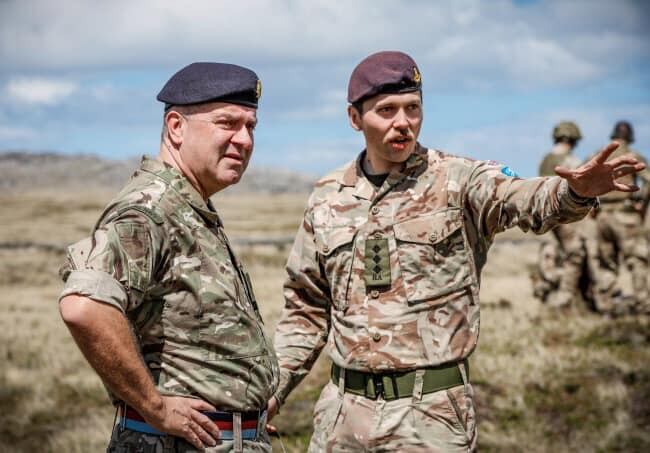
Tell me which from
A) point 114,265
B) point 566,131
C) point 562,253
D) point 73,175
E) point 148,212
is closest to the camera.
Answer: point 114,265

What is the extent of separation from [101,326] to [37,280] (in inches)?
736

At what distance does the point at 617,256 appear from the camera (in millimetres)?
12586

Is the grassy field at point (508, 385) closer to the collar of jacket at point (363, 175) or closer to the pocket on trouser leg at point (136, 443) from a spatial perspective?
the collar of jacket at point (363, 175)

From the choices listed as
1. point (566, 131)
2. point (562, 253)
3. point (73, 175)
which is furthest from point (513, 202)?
point (73, 175)

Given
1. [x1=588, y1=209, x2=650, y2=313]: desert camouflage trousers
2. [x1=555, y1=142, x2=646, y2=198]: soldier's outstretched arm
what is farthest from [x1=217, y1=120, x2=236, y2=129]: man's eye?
[x1=588, y1=209, x2=650, y2=313]: desert camouflage trousers

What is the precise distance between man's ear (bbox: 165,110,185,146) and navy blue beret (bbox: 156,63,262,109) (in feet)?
0.15

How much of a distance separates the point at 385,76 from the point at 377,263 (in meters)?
0.86

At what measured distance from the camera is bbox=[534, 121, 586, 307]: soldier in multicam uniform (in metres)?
11.9

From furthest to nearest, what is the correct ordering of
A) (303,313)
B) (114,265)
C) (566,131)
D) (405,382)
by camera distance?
(566,131) → (303,313) → (405,382) → (114,265)

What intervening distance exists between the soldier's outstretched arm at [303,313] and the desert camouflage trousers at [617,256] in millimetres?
8524

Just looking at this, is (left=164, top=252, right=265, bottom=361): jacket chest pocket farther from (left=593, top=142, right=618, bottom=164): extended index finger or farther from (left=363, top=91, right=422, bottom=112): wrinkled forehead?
(left=593, top=142, right=618, bottom=164): extended index finger

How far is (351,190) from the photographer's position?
4.43 meters

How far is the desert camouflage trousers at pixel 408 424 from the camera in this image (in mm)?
4020

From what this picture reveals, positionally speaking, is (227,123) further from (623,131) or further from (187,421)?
(623,131)
